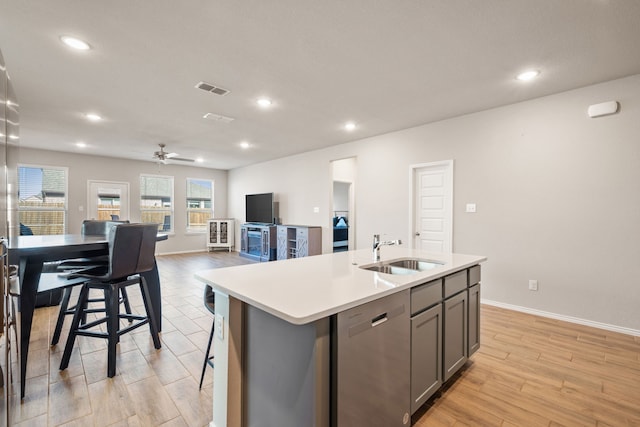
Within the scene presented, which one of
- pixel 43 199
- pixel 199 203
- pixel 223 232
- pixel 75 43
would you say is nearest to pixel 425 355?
pixel 75 43

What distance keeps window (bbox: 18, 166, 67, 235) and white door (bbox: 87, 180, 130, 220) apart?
0.48m

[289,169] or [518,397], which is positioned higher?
[289,169]

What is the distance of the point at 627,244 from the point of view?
2.90 meters

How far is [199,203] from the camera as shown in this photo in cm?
889

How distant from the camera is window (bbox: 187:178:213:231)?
340 inches

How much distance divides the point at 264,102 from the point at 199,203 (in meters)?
6.20

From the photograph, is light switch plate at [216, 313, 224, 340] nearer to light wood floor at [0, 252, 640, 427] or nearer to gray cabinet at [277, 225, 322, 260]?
light wood floor at [0, 252, 640, 427]

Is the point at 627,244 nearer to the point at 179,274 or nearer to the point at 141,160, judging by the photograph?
the point at 179,274

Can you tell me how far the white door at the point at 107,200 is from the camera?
22.9 feet

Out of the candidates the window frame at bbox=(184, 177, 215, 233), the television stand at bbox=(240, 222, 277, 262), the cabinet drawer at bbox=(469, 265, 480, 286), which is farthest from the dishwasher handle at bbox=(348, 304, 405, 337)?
the window frame at bbox=(184, 177, 215, 233)

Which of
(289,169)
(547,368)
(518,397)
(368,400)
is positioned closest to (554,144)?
(547,368)

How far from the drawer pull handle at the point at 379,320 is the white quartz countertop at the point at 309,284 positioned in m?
0.10

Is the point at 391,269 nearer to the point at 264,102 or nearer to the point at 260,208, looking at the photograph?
the point at 264,102

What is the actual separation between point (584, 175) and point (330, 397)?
365cm
